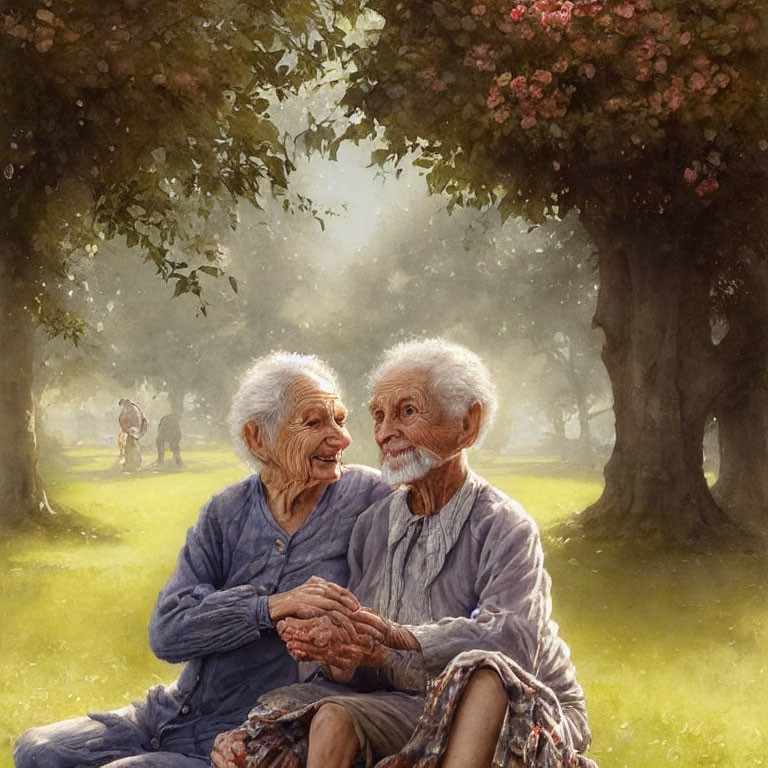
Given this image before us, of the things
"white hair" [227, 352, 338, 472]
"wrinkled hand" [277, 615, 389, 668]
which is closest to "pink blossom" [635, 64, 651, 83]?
"white hair" [227, 352, 338, 472]

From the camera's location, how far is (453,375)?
431cm

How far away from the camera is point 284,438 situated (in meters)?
4.50

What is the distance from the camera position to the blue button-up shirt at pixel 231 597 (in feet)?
14.3

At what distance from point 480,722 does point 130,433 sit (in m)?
7.08

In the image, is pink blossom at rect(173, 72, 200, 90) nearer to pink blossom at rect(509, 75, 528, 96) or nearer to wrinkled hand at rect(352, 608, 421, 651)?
pink blossom at rect(509, 75, 528, 96)

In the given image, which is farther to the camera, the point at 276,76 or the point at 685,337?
the point at 685,337

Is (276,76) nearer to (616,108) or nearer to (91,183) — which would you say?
(91,183)

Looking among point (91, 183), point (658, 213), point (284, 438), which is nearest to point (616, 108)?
point (658, 213)

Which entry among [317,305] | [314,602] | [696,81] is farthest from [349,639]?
[317,305]

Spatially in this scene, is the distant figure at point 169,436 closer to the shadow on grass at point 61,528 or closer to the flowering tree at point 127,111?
the shadow on grass at point 61,528

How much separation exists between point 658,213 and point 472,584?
5.32m

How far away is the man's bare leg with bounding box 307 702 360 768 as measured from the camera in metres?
3.71

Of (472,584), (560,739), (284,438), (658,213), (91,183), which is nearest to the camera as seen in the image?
(560,739)

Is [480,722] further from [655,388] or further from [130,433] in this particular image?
[130,433]
